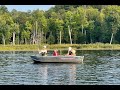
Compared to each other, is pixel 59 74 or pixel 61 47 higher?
pixel 61 47

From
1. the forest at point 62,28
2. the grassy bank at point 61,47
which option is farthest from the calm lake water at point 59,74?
the forest at point 62,28

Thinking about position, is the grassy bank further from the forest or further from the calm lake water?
the calm lake water

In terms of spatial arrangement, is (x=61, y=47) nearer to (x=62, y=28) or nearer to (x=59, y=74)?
(x=62, y=28)

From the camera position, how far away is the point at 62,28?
143 ft

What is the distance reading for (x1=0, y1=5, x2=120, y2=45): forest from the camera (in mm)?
42719

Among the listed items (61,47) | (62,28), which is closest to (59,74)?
(61,47)

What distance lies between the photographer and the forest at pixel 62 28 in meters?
42.7

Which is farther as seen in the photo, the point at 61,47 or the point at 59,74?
the point at 61,47

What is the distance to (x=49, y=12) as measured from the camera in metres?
49.1

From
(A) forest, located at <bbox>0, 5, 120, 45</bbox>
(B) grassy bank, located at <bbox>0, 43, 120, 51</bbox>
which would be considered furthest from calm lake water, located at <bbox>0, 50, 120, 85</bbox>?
(A) forest, located at <bbox>0, 5, 120, 45</bbox>

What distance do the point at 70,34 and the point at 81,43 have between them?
1536mm

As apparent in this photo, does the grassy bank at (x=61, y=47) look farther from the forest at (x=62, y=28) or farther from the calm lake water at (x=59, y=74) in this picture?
the calm lake water at (x=59, y=74)
